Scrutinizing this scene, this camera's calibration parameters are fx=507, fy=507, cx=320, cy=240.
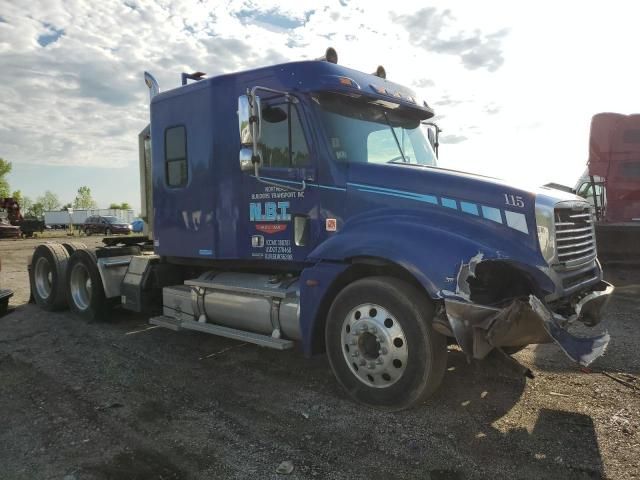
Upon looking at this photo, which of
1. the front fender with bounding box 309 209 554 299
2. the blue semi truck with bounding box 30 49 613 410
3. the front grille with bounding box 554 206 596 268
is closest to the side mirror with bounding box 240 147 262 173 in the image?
the blue semi truck with bounding box 30 49 613 410

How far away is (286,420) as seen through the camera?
4.01 m

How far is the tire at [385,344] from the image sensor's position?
3865mm

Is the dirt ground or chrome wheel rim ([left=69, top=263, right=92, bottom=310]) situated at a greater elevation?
chrome wheel rim ([left=69, top=263, right=92, bottom=310])

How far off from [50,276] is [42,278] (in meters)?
0.37

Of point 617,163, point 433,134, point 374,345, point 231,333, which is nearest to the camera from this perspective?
point 374,345

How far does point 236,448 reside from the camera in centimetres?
354

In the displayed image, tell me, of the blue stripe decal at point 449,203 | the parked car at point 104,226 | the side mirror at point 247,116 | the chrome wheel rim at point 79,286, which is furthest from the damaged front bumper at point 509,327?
the parked car at point 104,226

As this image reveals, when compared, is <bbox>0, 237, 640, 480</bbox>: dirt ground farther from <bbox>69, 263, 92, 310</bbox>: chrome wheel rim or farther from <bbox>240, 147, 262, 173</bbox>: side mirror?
<bbox>240, 147, 262, 173</bbox>: side mirror

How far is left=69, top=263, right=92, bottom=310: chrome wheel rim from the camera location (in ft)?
26.0

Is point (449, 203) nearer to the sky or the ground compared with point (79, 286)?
nearer to the sky

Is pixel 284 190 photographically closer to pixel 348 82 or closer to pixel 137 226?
pixel 348 82

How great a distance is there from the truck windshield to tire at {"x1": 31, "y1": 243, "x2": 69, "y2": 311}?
563cm

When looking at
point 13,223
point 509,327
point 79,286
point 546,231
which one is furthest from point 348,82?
point 13,223

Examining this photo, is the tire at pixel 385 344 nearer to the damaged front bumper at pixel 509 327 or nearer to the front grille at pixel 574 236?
the damaged front bumper at pixel 509 327
